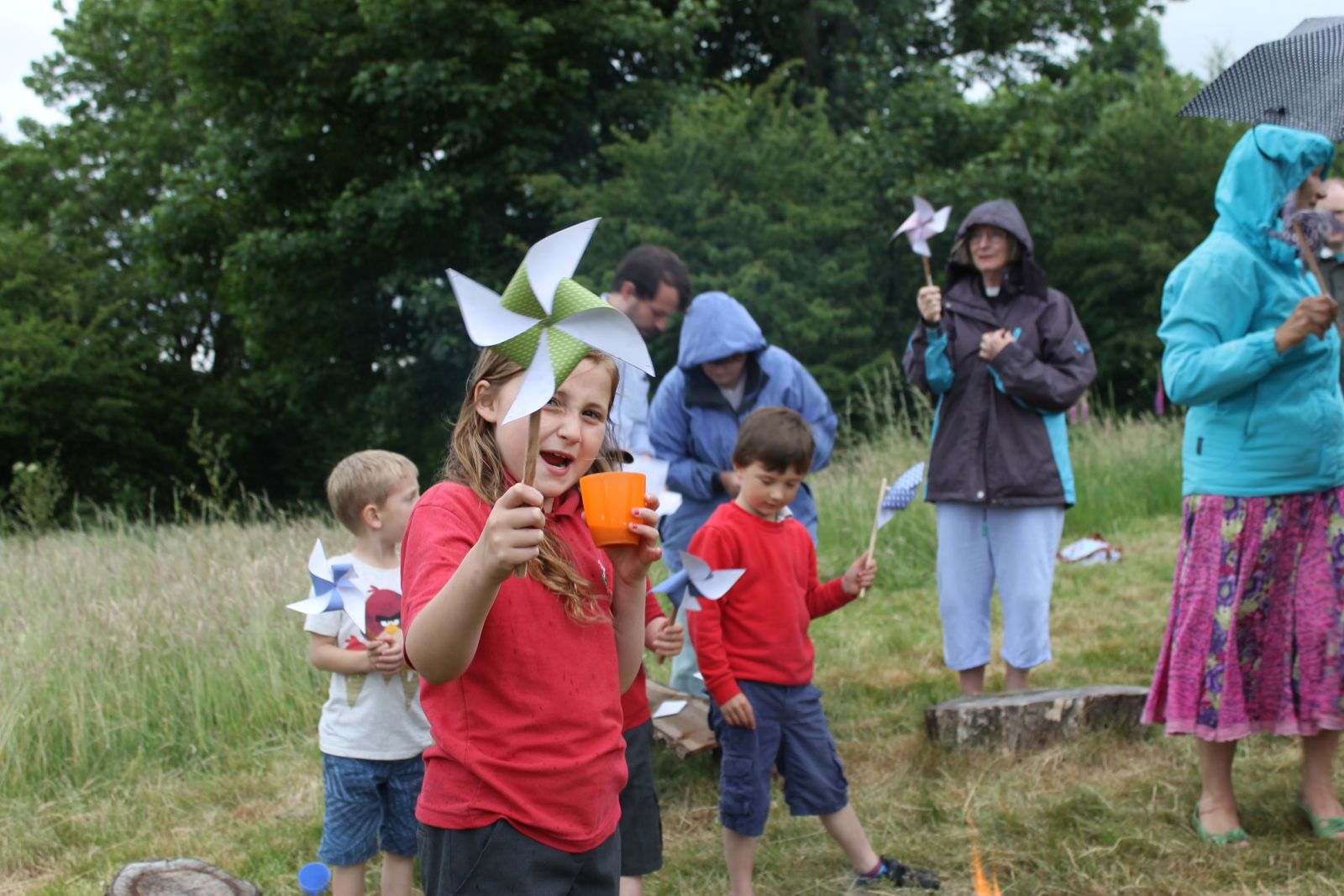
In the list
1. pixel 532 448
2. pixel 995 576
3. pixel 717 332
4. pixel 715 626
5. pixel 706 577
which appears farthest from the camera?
pixel 995 576

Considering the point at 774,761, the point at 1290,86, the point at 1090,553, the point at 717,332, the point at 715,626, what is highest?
the point at 1290,86

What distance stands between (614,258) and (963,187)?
4897 millimetres

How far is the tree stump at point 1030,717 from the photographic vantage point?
4031 mm

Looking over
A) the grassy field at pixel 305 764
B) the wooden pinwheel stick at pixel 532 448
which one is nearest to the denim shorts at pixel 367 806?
the grassy field at pixel 305 764

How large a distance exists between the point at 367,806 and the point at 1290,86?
113 inches

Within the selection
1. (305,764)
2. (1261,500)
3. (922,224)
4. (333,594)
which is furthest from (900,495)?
(305,764)

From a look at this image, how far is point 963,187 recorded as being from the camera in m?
15.4

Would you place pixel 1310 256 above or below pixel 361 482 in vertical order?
above

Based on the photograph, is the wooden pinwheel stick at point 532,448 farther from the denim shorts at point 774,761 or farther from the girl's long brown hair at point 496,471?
the denim shorts at point 774,761

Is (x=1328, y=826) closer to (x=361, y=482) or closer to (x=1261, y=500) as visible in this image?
(x=1261, y=500)

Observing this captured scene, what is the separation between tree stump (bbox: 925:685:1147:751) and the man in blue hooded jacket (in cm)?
81

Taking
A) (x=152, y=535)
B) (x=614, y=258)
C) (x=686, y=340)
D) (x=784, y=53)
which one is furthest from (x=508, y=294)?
(x=784, y=53)

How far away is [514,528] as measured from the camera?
1.56 meters

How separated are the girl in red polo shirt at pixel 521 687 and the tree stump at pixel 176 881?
1.20m
